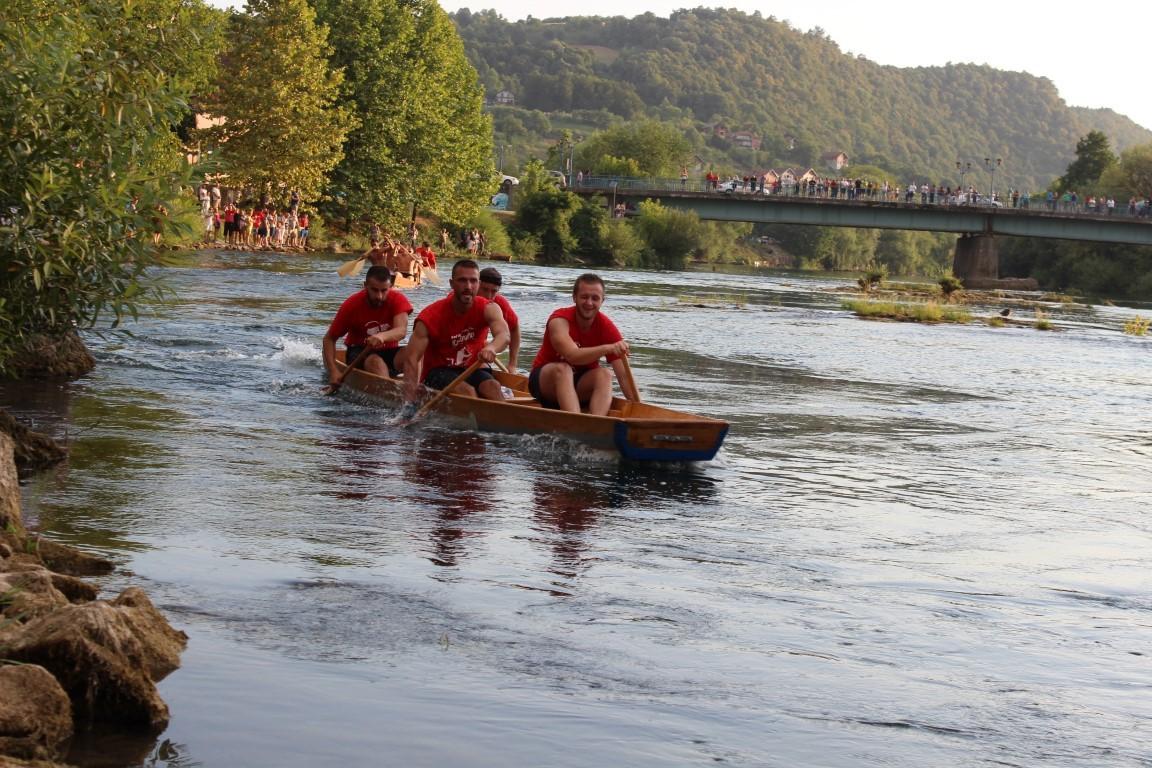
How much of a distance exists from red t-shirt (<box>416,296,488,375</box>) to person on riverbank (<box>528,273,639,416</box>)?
1.20m

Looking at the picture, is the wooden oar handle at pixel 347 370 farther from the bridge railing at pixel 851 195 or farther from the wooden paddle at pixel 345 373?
the bridge railing at pixel 851 195

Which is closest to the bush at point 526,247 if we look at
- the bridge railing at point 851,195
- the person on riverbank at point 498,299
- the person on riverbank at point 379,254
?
the bridge railing at point 851,195

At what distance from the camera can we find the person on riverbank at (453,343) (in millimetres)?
13852

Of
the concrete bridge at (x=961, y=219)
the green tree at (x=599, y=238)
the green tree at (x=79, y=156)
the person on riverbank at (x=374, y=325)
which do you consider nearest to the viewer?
the green tree at (x=79, y=156)

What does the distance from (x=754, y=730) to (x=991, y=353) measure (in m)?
28.4

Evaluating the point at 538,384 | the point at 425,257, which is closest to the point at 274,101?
the point at 425,257

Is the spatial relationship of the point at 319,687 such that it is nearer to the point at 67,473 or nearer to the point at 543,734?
the point at 543,734

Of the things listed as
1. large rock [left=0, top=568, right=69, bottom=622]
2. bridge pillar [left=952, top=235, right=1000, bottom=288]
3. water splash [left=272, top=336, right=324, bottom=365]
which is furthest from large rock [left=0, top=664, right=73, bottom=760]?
bridge pillar [left=952, top=235, right=1000, bottom=288]

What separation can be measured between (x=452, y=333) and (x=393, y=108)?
53.8 metres

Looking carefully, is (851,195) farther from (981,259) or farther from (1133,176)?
(1133,176)

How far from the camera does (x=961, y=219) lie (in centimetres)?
8250

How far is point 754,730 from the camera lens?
5.93m

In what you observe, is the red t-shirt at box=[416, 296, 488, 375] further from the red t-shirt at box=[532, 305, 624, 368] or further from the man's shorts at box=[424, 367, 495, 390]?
the red t-shirt at box=[532, 305, 624, 368]

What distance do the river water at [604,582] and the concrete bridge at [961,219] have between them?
210ft
